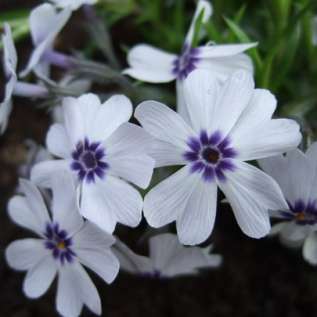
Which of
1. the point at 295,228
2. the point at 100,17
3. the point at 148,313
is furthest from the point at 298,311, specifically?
the point at 100,17

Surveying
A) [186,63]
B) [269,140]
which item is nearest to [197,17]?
[186,63]

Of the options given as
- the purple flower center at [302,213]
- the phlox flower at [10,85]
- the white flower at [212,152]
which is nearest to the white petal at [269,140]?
the white flower at [212,152]

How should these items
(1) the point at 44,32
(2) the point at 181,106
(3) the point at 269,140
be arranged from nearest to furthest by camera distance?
1. (3) the point at 269,140
2. (2) the point at 181,106
3. (1) the point at 44,32

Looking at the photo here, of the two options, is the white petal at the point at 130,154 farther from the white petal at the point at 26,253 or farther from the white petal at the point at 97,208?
the white petal at the point at 26,253

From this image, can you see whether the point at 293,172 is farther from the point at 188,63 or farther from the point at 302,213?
the point at 188,63

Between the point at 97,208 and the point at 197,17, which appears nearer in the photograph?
the point at 97,208

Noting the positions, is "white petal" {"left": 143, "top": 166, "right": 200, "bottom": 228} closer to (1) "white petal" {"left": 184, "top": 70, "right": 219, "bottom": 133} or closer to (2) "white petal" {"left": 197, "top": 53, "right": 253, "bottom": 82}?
(1) "white petal" {"left": 184, "top": 70, "right": 219, "bottom": 133}
